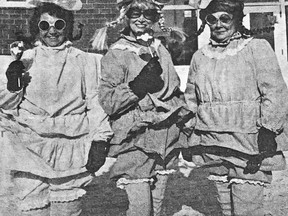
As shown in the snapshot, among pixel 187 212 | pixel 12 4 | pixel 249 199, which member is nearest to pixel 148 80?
pixel 249 199

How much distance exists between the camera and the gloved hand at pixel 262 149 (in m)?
2.93

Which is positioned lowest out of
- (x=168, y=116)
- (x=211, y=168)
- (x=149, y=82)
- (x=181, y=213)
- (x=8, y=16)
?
(x=181, y=213)

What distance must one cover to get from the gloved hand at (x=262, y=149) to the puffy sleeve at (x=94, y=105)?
0.89 meters

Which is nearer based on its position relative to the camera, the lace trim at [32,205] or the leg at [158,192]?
the lace trim at [32,205]

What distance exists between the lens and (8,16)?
16.0 feet

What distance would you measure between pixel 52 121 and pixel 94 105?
0.27 meters

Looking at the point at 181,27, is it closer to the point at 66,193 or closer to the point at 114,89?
the point at 114,89

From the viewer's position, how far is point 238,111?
2.96m

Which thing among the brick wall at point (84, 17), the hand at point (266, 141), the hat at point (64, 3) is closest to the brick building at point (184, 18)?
the brick wall at point (84, 17)

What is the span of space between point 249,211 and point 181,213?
95 cm

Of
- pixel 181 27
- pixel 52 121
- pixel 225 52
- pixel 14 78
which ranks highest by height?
pixel 181 27

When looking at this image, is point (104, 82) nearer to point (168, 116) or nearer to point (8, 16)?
point (168, 116)

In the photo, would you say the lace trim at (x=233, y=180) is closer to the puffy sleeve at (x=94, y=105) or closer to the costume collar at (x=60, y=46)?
the puffy sleeve at (x=94, y=105)

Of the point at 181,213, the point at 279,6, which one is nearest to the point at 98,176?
the point at 181,213
